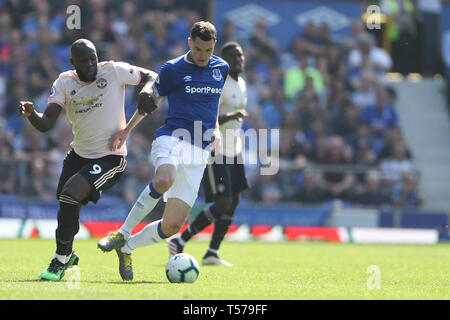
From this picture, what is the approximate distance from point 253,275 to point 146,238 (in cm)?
164

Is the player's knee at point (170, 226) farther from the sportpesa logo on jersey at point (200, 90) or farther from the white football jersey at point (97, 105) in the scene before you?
the sportpesa logo on jersey at point (200, 90)

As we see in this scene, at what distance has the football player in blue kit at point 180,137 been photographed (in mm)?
8922

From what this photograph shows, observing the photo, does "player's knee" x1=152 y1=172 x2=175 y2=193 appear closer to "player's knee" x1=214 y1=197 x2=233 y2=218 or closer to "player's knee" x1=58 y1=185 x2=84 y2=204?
"player's knee" x1=58 y1=185 x2=84 y2=204

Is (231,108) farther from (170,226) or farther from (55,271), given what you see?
(55,271)

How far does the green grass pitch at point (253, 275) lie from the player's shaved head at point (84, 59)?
6.92ft

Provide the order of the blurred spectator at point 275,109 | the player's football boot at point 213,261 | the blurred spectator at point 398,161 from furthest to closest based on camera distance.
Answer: the blurred spectator at point 275,109 → the blurred spectator at point 398,161 → the player's football boot at point 213,261

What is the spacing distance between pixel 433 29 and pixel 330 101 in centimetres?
495

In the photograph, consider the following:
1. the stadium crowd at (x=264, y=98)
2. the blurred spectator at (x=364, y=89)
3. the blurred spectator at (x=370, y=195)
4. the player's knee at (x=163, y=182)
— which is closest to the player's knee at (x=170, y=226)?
the player's knee at (x=163, y=182)

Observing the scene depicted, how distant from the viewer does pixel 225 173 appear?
12.0m

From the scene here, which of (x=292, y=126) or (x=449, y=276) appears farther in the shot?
(x=292, y=126)

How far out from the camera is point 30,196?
18219mm
